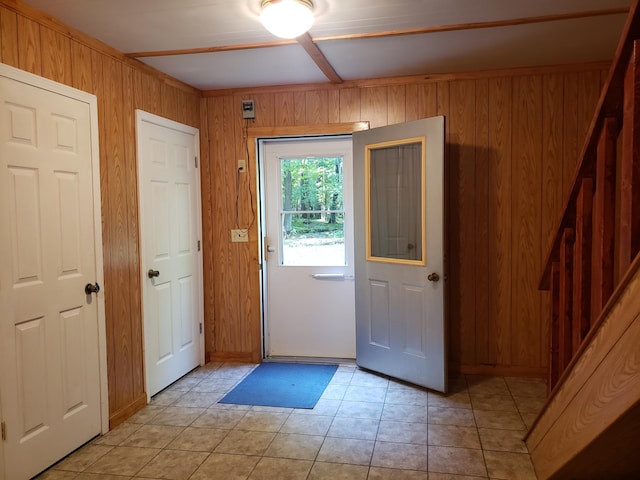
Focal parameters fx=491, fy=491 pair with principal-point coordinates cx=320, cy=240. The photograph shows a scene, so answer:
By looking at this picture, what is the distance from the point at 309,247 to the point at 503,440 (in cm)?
220

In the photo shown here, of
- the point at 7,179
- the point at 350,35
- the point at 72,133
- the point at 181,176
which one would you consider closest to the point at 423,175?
the point at 350,35

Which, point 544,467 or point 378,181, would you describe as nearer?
point 544,467

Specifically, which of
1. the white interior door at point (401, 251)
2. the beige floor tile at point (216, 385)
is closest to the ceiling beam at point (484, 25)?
the white interior door at point (401, 251)

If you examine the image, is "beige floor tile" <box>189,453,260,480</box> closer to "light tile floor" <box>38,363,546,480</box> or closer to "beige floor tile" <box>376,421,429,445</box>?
"light tile floor" <box>38,363,546,480</box>

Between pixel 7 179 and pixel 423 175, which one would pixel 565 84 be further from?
pixel 7 179

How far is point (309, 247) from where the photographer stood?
434 centimetres

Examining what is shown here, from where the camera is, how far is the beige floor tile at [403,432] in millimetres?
2812

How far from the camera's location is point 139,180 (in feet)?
11.0

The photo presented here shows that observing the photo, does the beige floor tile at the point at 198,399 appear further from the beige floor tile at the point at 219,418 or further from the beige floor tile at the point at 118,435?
the beige floor tile at the point at 118,435

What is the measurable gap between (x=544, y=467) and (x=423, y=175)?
6.50 feet

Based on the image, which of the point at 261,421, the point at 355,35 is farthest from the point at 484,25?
the point at 261,421

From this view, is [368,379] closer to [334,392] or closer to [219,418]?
[334,392]

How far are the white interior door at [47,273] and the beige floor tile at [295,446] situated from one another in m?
1.09

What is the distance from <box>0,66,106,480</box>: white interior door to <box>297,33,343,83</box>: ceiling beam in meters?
1.31
